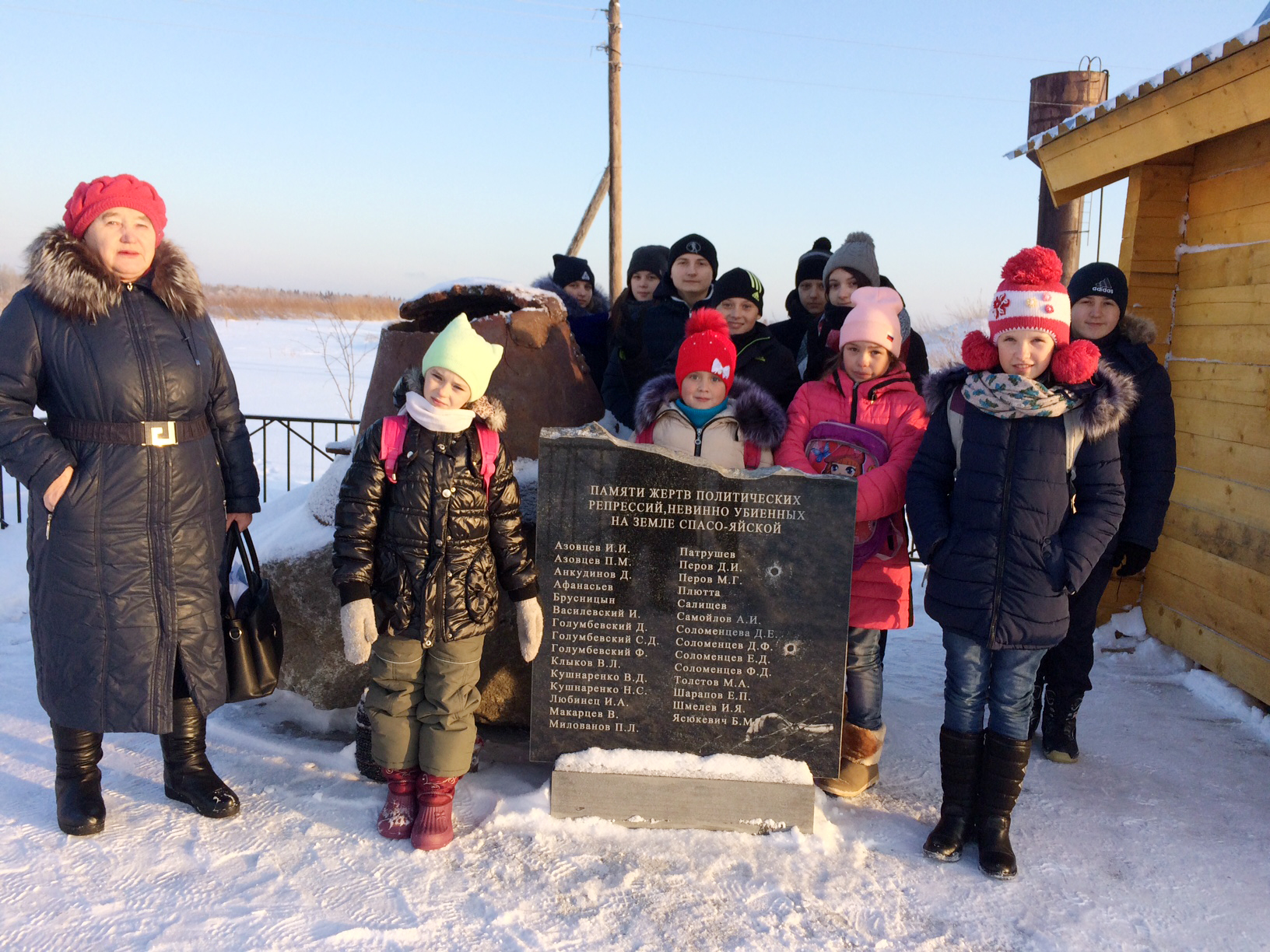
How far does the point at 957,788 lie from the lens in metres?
2.99

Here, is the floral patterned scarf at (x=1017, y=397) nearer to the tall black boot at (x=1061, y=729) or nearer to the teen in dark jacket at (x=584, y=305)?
the tall black boot at (x=1061, y=729)

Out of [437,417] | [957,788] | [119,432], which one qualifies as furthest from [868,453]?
[119,432]

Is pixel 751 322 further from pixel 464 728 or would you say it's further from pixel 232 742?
pixel 232 742

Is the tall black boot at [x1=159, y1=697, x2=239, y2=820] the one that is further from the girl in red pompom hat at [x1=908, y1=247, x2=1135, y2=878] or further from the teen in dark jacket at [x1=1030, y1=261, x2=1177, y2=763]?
the teen in dark jacket at [x1=1030, y1=261, x2=1177, y2=763]

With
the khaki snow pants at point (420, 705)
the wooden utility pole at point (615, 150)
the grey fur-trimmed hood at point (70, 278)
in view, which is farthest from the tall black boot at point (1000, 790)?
the wooden utility pole at point (615, 150)

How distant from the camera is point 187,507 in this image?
9.67ft

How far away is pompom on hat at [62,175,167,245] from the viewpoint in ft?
9.29

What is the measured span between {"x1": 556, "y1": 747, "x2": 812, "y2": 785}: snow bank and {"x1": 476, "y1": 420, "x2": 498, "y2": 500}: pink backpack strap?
0.96 metres

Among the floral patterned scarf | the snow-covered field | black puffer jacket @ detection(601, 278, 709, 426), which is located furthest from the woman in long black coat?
the floral patterned scarf

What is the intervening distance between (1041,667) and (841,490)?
1376 mm

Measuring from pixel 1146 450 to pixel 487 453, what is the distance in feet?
7.77

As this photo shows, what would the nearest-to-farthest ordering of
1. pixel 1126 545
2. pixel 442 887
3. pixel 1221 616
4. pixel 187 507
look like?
pixel 442 887, pixel 187 507, pixel 1126 545, pixel 1221 616

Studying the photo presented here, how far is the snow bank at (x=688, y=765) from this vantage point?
3076 mm

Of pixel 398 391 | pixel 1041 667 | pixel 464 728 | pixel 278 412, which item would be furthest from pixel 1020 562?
pixel 278 412
